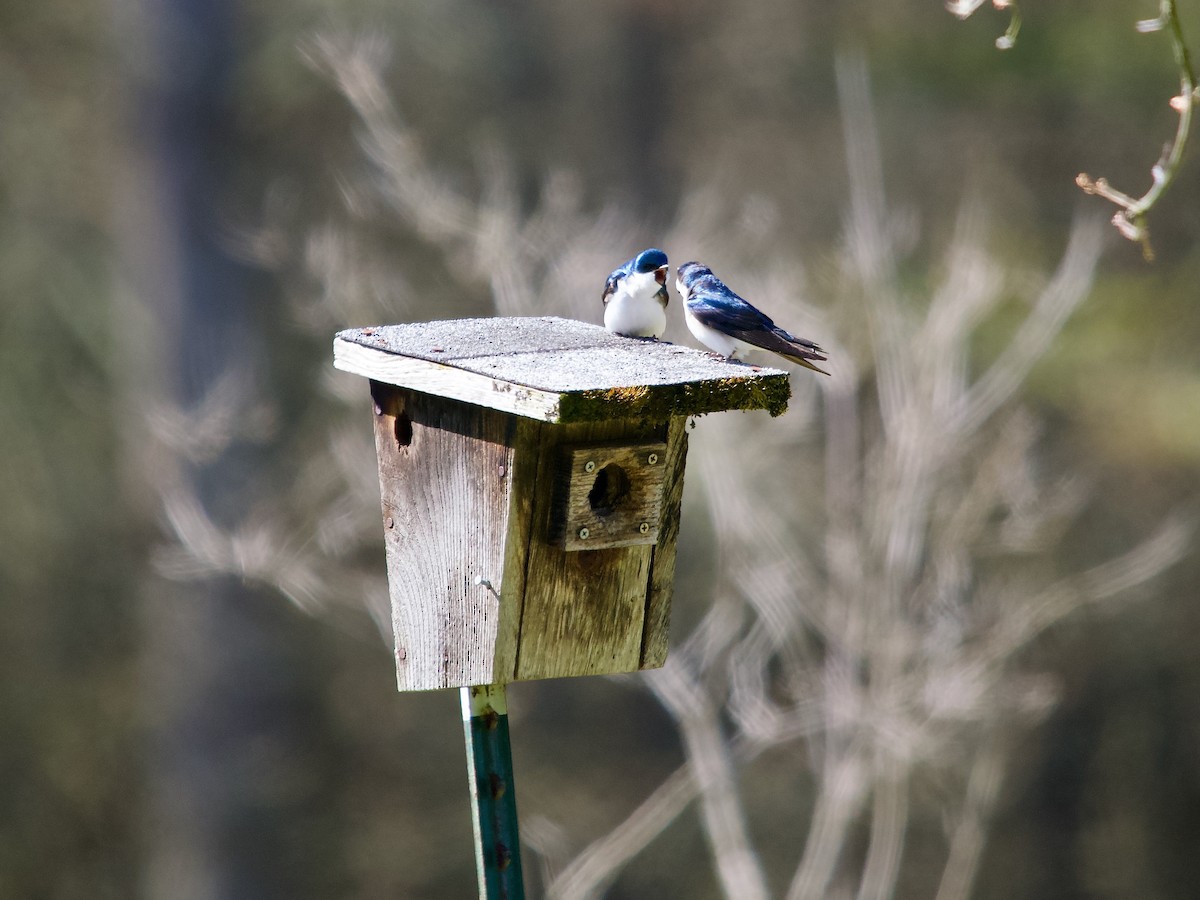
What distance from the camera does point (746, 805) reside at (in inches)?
399

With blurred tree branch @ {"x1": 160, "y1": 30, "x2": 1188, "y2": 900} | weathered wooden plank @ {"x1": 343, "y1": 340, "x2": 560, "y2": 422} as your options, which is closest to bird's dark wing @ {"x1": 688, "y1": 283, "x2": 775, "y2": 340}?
weathered wooden plank @ {"x1": 343, "y1": 340, "x2": 560, "y2": 422}

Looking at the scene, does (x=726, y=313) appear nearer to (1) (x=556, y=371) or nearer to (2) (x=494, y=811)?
(1) (x=556, y=371)

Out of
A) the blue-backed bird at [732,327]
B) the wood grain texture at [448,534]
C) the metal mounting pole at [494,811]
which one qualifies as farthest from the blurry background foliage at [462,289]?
the metal mounting pole at [494,811]

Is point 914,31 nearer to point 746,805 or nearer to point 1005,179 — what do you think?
point 1005,179

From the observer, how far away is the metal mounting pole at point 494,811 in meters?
2.66

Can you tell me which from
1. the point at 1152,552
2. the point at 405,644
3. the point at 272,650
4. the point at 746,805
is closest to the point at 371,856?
the point at 272,650

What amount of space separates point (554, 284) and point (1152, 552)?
111 inches

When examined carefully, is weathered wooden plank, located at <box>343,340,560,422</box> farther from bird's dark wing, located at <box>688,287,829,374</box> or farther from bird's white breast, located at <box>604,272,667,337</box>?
bird's dark wing, located at <box>688,287,829,374</box>

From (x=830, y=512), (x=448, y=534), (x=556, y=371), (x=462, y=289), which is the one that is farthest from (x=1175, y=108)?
(x=462, y=289)

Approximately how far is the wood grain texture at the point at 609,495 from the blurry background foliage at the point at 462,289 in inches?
249

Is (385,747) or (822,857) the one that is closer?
(822,857)

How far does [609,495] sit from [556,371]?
1.00ft

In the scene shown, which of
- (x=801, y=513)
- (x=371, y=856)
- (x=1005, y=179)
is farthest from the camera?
(x=371, y=856)

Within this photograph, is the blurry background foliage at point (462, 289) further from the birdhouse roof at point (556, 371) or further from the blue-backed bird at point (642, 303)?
the birdhouse roof at point (556, 371)
